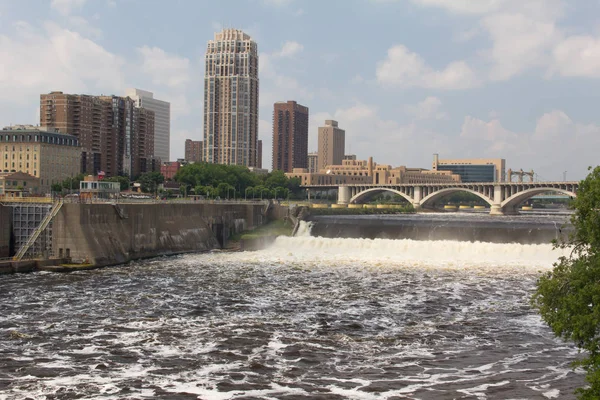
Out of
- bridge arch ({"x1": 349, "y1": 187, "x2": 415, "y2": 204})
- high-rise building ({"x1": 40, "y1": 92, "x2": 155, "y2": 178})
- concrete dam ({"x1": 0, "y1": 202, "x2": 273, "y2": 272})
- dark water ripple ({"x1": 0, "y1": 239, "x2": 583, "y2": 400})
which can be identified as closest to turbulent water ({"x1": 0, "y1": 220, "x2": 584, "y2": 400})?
dark water ripple ({"x1": 0, "y1": 239, "x2": 583, "y2": 400})

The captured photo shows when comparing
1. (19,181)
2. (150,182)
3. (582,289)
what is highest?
(150,182)

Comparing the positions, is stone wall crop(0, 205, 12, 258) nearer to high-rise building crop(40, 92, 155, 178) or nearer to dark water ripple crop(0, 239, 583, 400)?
dark water ripple crop(0, 239, 583, 400)

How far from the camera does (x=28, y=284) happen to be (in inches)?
1912

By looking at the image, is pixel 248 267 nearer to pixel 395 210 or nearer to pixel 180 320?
pixel 180 320

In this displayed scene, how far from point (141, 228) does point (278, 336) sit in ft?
122

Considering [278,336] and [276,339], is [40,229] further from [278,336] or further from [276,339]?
[276,339]

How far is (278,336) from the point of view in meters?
33.3

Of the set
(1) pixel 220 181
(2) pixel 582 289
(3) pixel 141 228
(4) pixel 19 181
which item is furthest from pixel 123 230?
(1) pixel 220 181

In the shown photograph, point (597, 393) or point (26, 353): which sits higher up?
point (597, 393)

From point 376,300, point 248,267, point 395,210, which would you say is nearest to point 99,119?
point 395,210

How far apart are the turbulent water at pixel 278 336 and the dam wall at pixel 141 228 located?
438cm

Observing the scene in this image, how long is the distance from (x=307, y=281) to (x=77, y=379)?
27.5 meters

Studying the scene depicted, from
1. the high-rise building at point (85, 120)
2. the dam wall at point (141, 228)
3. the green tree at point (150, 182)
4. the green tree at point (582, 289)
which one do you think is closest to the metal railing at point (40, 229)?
the dam wall at point (141, 228)

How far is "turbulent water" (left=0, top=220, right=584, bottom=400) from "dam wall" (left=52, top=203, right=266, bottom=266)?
438 cm
